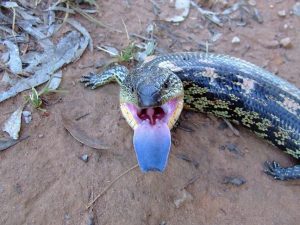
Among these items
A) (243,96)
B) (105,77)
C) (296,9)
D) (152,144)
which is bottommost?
(105,77)

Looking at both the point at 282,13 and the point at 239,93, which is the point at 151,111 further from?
the point at 282,13

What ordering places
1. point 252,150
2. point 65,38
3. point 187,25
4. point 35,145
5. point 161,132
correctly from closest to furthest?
point 161,132 → point 35,145 → point 252,150 → point 65,38 → point 187,25

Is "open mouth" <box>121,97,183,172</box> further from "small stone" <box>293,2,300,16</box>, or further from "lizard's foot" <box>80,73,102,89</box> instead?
"small stone" <box>293,2,300,16</box>

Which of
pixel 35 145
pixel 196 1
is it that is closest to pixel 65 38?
pixel 35 145

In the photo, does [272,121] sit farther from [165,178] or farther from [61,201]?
[61,201]

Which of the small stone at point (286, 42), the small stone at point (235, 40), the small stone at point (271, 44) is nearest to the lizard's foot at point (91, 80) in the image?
the small stone at point (235, 40)

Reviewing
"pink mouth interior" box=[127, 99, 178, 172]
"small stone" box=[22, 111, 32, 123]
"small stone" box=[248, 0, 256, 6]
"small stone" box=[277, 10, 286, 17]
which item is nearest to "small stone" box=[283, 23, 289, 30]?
"small stone" box=[277, 10, 286, 17]

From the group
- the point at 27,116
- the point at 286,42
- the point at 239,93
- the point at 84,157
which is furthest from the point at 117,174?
the point at 286,42
